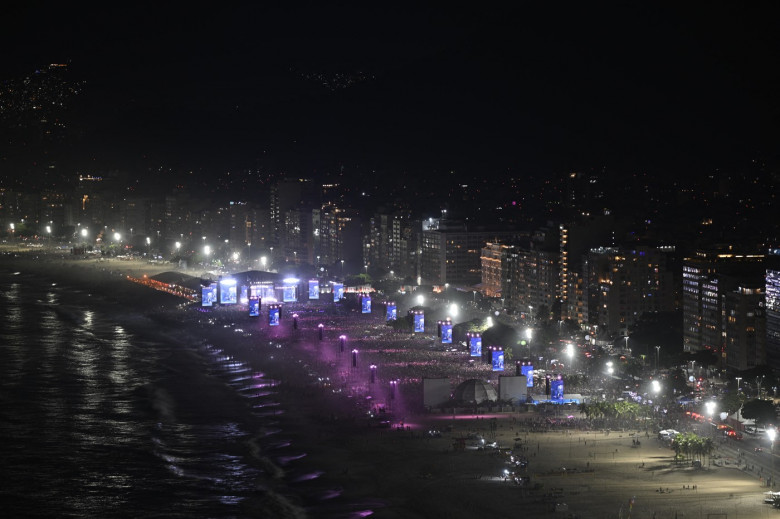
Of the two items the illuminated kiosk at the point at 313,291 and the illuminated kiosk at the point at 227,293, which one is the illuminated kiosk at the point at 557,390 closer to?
the illuminated kiosk at the point at 227,293

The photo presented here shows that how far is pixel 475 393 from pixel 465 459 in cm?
741

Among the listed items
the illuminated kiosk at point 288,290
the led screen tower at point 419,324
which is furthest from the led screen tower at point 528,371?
the illuminated kiosk at point 288,290

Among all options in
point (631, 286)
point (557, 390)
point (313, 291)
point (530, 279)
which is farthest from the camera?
point (313, 291)

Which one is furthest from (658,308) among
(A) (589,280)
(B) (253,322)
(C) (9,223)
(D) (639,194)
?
(C) (9,223)

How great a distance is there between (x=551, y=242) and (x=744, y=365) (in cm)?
2723

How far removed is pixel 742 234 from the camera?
86438 millimetres

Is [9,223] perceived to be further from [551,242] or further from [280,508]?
[280,508]

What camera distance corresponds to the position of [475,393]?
44.1 meters

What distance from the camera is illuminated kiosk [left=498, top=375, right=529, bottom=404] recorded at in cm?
4419

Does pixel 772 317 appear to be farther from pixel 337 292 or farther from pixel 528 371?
pixel 337 292

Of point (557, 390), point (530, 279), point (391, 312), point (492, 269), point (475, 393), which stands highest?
point (492, 269)

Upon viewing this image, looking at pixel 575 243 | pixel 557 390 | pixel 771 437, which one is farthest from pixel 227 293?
pixel 771 437

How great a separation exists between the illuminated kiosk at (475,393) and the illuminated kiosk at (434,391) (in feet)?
2.51

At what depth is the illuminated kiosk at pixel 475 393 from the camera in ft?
144
